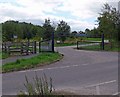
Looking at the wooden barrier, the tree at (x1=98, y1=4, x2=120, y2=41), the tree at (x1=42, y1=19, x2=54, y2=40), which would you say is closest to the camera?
the wooden barrier

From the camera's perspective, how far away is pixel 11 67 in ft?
56.1

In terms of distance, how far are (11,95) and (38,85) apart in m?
2.20

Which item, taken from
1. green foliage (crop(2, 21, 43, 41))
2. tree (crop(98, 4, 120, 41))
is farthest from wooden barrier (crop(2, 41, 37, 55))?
green foliage (crop(2, 21, 43, 41))

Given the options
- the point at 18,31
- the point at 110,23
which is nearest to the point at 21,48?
the point at 110,23

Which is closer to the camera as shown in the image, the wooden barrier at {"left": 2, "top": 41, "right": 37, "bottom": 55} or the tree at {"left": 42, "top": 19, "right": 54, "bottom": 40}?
the wooden barrier at {"left": 2, "top": 41, "right": 37, "bottom": 55}

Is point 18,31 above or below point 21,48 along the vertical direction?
above

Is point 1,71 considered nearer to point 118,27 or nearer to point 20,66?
point 20,66

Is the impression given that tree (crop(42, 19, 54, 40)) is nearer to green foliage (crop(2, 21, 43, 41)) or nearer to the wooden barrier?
green foliage (crop(2, 21, 43, 41))

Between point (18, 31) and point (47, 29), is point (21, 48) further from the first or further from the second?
point (18, 31)

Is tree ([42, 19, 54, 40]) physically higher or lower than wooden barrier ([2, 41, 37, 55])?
higher

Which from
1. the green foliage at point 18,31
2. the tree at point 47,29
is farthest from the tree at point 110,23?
the green foliage at point 18,31

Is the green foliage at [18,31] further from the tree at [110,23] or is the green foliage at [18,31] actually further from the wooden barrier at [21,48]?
the wooden barrier at [21,48]

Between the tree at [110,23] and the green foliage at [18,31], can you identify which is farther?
the green foliage at [18,31]

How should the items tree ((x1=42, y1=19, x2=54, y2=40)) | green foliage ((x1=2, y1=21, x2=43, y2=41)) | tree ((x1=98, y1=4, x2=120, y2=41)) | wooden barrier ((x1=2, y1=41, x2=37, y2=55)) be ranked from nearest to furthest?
1. wooden barrier ((x1=2, y1=41, x2=37, y2=55))
2. tree ((x1=98, y1=4, x2=120, y2=41))
3. tree ((x1=42, y1=19, x2=54, y2=40))
4. green foliage ((x1=2, y1=21, x2=43, y2=41))
